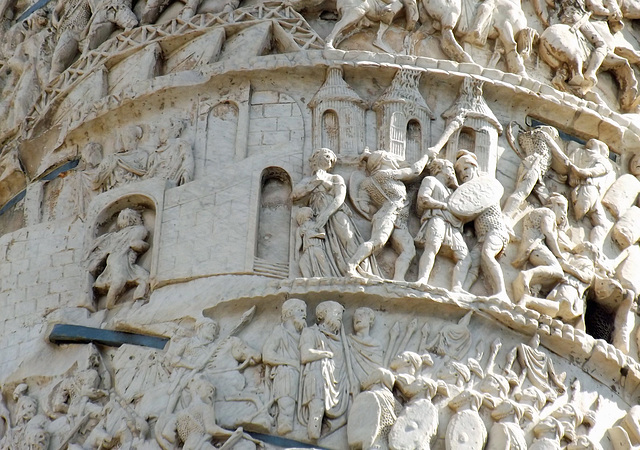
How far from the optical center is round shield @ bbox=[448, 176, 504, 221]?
1253cm

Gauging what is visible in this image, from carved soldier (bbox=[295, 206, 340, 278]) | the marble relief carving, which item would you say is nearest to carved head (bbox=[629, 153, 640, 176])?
the marble relief carving

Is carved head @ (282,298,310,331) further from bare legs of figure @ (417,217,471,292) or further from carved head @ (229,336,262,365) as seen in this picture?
bare legs of figure @ (417,217,471,292)

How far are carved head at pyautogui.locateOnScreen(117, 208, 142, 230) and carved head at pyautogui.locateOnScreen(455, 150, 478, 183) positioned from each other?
2815 mm

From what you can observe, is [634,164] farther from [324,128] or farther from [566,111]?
[324,128]

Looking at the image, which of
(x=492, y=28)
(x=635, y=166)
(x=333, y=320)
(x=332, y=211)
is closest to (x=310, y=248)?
(x=332, y=211)

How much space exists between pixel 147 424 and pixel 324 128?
3.23m

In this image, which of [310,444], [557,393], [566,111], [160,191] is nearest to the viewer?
[310,444]

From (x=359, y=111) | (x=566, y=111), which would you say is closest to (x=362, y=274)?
(x=359, y=111)

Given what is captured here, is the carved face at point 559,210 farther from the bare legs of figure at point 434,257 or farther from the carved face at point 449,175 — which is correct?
the bare legs of figure at point 434,257

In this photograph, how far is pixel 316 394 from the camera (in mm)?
11297

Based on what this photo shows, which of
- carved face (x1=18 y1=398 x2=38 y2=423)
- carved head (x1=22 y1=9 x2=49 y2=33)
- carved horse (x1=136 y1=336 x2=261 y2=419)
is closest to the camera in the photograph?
carved horse (x1=136 y1=336 x2=261 y2=419)

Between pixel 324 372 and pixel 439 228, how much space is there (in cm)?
175

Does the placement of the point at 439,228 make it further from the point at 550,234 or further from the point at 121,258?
the point at 121,258

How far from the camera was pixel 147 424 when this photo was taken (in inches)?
449
